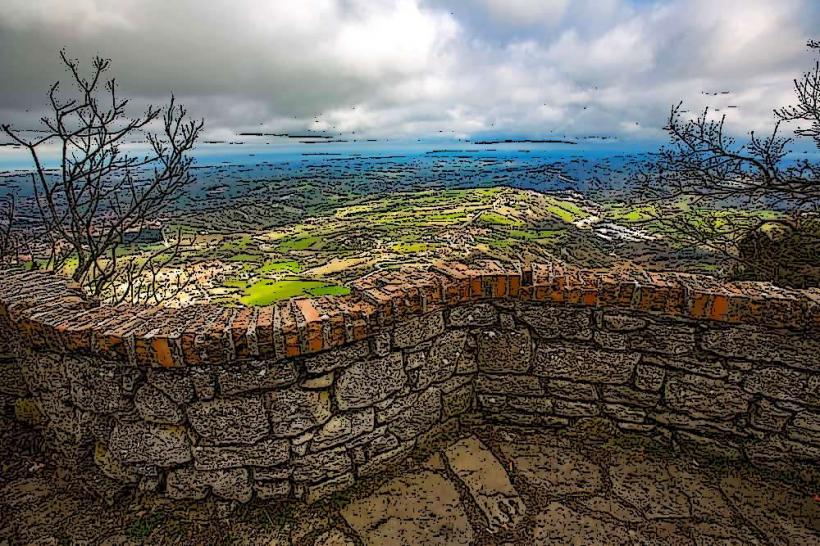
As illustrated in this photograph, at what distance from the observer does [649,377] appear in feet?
8.63

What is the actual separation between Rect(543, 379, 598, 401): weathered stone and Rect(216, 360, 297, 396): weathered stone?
1.73m

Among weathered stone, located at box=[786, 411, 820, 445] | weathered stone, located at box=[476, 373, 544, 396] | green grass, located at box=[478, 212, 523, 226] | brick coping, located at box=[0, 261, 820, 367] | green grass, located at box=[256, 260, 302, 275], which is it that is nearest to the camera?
brick coping, located at box=[0, 261, 820, 367]

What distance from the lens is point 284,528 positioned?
2.27m

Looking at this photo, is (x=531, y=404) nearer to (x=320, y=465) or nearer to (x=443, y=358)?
(x=443, y=358)

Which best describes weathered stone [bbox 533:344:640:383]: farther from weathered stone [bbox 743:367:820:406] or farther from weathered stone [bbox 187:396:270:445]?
weathered stone [bbox 187:396:270:445]

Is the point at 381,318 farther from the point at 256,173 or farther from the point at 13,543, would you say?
the point at 256,173

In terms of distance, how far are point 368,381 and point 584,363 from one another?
1410 millimetres

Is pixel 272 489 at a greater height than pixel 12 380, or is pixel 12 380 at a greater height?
pixel 12 380

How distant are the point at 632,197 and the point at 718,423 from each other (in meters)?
7.52

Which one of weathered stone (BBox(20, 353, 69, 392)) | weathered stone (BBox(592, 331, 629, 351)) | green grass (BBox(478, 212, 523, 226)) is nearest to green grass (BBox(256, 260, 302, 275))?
green grass (BBox(478, 212, 523, 226))

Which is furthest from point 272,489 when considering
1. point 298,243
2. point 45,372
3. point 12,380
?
point 298,243

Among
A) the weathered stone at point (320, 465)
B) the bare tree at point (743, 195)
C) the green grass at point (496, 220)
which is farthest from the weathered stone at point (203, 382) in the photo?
the green grass at point (496, 220)

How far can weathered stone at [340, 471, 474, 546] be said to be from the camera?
2.20 metres

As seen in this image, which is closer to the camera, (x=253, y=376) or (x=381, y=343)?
(x=253, y=376)
